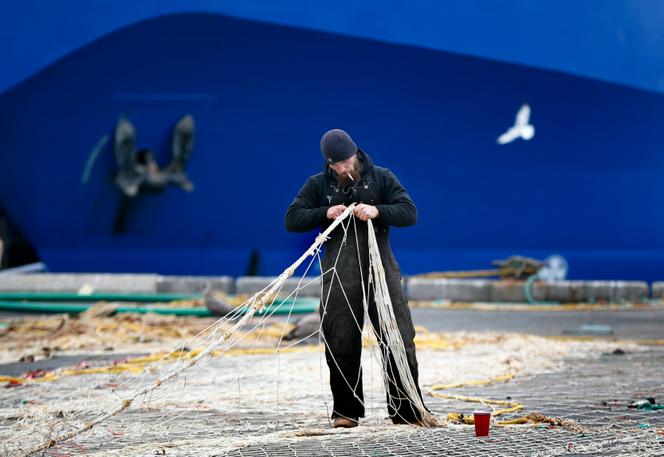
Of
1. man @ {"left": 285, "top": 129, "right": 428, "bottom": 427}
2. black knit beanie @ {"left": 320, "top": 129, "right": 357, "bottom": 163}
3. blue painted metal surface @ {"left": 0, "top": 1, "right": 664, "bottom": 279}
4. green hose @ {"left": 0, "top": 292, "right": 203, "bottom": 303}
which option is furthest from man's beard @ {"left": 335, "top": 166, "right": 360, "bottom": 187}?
blue painted metal surface @ {"left": 0, "top": 1, "right": 664, "bottom": 279}

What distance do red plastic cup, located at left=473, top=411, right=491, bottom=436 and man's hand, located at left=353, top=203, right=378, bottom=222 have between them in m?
Result: 1.07

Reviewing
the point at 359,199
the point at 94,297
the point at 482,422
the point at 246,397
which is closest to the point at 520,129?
the point at 94,297

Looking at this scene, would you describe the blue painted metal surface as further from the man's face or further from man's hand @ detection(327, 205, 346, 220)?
man's hand @ detection(327, 205, 346, 220)

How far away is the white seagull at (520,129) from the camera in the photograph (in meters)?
→ 15.7

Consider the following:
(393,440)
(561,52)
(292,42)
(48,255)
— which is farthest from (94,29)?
(393,440)

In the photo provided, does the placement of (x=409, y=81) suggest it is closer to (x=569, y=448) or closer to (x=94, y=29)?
(x=94, y=29)

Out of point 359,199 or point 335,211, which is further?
point 359,199

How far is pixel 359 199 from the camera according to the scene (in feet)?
15.5

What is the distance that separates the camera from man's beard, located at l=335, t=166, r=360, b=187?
4699 mm

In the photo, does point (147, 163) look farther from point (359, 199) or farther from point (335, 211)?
point (335, 211)

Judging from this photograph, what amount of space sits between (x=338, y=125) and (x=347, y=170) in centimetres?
1089

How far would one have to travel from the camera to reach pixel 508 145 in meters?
15.9

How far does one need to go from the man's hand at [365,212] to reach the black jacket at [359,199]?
0.14 ft

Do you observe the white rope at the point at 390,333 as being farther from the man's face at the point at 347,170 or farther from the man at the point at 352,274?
the man's face at the point at 347,170
